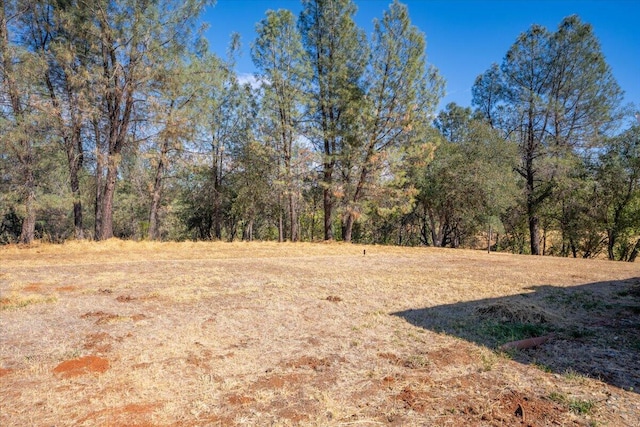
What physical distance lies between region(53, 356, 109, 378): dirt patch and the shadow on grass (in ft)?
11.9

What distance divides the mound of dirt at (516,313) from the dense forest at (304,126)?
11038 millimetres

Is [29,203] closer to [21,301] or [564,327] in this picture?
[21,301]

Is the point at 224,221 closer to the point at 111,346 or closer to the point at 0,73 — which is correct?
the point at 0,73

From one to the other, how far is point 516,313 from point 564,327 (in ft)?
1.88

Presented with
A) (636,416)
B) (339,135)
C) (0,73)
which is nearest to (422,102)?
(339,135)

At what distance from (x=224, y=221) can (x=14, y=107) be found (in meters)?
17.3

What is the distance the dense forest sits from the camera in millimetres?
12734

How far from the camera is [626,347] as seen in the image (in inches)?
153

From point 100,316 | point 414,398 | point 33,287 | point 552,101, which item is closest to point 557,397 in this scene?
point 414,398

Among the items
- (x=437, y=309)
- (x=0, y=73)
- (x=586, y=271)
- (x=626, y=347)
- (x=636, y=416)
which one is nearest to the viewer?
(x=636, y=416)

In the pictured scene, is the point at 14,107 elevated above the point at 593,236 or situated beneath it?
elevated above

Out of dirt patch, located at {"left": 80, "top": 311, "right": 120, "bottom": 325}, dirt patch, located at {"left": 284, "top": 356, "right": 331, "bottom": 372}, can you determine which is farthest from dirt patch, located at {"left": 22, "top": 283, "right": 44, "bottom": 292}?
dirt patch, located at {"left": 284, "top": 356, "right": 331, "bottom": 372}

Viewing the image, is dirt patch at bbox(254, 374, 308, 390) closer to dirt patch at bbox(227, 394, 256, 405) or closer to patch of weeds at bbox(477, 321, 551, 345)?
dirt patch at bbox(227, 394, 256, 405)

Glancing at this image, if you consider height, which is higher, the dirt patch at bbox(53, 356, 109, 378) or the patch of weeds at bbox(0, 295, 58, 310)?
the patch of weeds at bbox(0, 295, 58, 310)
